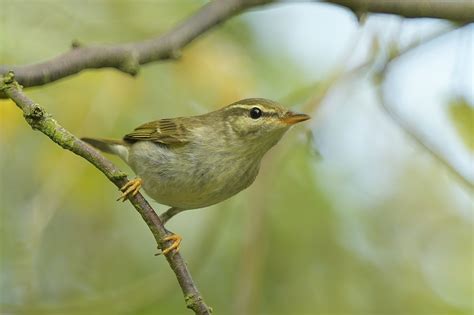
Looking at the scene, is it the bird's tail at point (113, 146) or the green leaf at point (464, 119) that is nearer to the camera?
the green leaf at point (464, 119)

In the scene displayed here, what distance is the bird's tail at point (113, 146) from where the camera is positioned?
14.0 feet

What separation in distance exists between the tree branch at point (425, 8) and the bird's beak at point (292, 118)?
58 centimetres

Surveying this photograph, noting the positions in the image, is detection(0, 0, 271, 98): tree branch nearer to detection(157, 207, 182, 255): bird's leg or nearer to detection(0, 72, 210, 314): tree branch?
detection(0, 72, 210, 314): tree branch

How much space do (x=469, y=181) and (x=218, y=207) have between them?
149cm

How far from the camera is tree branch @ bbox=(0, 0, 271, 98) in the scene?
115 inches

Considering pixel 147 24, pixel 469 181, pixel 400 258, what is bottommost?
pixel 469 181

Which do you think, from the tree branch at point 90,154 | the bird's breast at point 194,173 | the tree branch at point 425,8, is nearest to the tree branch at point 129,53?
the tree branch at point 90,154

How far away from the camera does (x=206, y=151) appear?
153 inches

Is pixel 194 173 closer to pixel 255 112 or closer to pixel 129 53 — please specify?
pixel 255 112

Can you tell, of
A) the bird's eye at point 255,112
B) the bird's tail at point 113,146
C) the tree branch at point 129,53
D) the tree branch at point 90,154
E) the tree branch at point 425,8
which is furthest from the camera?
the bird's tail at point 113,146

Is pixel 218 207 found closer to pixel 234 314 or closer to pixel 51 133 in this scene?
pixel 234 314

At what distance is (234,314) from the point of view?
3598mm

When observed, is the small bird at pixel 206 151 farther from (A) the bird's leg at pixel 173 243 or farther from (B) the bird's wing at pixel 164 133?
(A) the bird's leg at pixel 173 243

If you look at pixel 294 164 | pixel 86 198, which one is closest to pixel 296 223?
pixel 294 164
